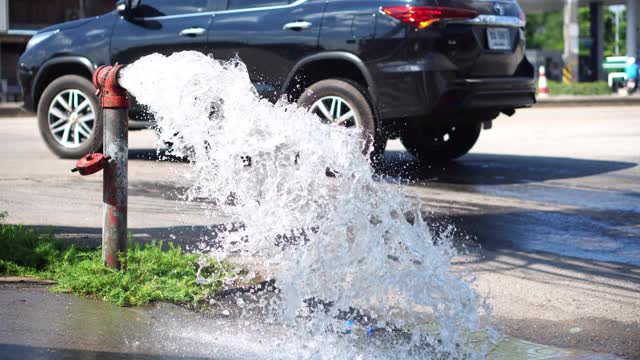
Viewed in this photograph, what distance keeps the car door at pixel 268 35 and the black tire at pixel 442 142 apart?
1.66 meters

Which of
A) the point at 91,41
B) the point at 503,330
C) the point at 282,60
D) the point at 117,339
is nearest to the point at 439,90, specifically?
the point at 282,60

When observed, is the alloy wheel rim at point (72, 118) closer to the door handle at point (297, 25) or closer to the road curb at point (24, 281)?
the door handle at point (297, 25)

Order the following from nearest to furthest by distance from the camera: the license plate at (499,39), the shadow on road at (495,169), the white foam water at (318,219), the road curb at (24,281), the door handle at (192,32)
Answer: the white foam water at (318,219) → the road curb at (24,281) → the license plate at (499,39) → the shadow on road at (495,169) → the door handle at (192,32)

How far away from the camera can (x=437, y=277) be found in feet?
13.5

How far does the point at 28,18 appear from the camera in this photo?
3903cm

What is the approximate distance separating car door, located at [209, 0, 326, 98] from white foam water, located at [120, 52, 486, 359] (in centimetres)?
415

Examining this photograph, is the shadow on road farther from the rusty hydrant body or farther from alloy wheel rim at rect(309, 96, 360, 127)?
the rusty hydrant body

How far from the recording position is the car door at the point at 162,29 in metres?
9.85

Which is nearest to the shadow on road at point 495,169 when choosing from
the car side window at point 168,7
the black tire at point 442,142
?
the black tire at point 442,142

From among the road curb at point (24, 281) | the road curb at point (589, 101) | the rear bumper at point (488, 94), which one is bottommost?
the road curb at point (589, 101)

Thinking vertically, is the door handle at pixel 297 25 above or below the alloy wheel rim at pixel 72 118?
above

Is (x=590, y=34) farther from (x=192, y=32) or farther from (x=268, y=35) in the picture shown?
(x=268, y=35)

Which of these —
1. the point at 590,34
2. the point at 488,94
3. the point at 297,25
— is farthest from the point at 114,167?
the point at 590,34

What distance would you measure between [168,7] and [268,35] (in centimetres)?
133
